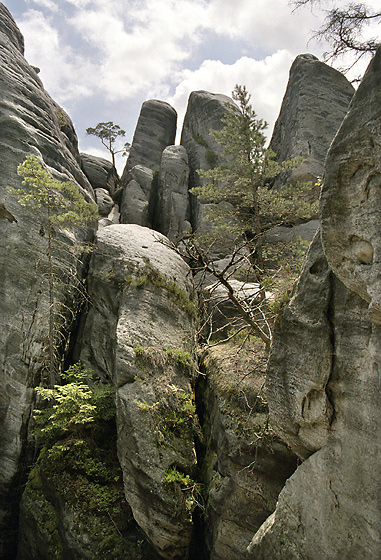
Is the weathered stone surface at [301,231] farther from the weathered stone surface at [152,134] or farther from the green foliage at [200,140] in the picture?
the weathered stone surface at [152,134]

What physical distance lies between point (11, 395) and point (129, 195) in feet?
52.0

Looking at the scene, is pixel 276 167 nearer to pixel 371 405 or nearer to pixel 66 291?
pixel 66 291

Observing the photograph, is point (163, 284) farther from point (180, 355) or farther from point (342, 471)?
point (342, 471)

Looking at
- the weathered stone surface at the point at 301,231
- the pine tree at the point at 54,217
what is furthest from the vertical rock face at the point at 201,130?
the pine tree at the point at 54,217

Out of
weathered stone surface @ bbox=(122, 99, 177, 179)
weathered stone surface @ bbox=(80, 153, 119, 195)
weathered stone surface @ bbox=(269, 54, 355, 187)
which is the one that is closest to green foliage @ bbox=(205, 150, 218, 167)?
weathered stone surface @ bbox=(269, 54, 355, 187)

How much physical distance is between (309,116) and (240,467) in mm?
19986

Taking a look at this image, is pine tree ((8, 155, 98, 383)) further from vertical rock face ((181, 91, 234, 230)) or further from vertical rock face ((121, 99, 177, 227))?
vertical rock face ((181, 91, 234, 230))

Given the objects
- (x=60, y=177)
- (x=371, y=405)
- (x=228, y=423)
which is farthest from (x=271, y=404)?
(x=60, y=177)

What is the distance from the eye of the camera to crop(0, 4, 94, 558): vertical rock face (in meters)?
10.1

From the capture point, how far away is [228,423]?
7980 millimetres

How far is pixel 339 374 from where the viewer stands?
4.93 m

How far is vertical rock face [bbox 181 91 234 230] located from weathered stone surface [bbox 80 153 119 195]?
637 centimetres

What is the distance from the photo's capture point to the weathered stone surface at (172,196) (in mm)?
22611

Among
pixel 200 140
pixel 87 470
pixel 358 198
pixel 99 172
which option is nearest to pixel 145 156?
pixel 99 172
